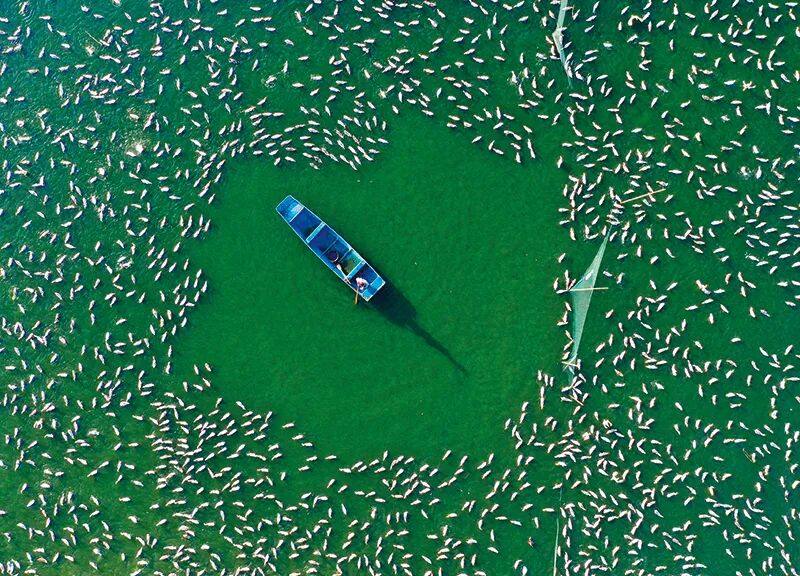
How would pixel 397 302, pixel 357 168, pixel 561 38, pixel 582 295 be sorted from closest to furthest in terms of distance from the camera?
pixel 561 38, pixel 582 295, pixel 357 168, pixel 397 302

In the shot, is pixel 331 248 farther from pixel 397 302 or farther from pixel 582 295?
pixel 582 295

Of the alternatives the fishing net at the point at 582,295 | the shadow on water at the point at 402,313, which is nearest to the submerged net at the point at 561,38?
the fishing net at the point at 582,295

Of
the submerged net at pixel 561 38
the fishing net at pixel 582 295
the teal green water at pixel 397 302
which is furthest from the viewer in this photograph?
the teal green water at pixel 397 302

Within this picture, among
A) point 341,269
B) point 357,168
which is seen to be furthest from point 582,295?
point 357,168

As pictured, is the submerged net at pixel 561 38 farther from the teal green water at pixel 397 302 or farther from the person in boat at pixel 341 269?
the person in boat at pixel 341 269

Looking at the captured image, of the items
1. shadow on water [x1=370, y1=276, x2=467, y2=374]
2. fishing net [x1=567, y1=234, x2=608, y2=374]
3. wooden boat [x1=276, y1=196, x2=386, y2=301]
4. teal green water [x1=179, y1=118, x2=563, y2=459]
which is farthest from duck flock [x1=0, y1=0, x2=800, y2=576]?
shadow on water [x1=370, y1=276, x2=467, y2=374]

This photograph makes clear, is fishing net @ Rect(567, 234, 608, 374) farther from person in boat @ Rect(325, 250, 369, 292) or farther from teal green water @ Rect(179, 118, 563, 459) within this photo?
person in boat @ Rect(325, 250, 369, 292)
